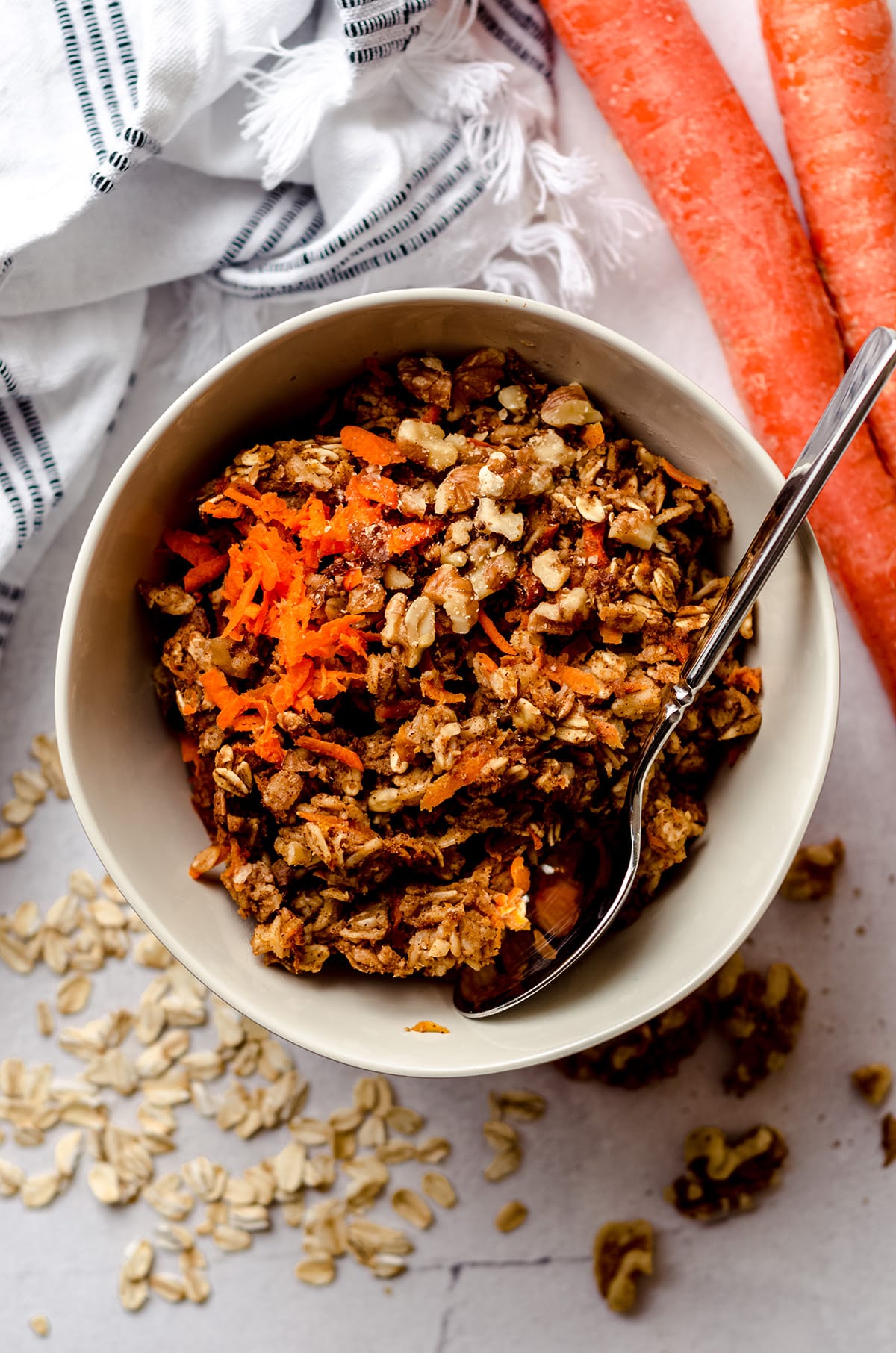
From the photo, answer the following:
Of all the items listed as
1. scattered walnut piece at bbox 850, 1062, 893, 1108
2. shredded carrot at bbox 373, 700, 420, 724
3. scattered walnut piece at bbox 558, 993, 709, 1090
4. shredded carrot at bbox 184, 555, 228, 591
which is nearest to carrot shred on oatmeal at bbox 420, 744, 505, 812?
shredded carrot at bbox 373, 700, 420, 724

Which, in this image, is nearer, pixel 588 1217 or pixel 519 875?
pixel 519 875

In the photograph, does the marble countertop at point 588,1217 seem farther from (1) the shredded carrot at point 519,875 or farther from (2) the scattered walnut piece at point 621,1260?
(1) the shredded carrot at point 519,875

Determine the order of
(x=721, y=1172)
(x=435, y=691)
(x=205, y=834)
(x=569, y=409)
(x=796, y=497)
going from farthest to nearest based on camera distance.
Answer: (x=721, y=1172) → (x=205, y=834) → (x=569, y=409) → (x=435, y=691) → (x=796, y=497)

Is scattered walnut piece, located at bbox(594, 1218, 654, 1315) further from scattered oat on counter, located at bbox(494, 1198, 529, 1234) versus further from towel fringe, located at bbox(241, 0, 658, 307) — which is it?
towel fringe, located at bbox(241, 0, 658, 307)

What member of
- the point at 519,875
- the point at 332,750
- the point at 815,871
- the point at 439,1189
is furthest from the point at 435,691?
the point at 439,1189

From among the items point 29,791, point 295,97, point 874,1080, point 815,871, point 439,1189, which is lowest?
point 439,1189

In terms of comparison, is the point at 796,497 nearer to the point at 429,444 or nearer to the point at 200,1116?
the point at 429,444
